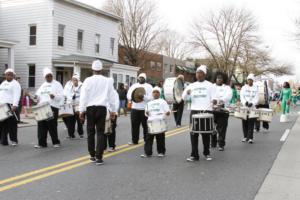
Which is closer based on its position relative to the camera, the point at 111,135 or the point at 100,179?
the point at 100,179

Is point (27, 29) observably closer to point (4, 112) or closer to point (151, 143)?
point (4, 112)

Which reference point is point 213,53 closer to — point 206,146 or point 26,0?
point 26,0

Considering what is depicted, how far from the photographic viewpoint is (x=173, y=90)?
16.5 m

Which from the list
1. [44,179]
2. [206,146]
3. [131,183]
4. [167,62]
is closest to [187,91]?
[206,146]

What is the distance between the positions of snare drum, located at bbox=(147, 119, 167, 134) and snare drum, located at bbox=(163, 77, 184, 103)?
7.10 m

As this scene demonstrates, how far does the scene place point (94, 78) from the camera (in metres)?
8.07

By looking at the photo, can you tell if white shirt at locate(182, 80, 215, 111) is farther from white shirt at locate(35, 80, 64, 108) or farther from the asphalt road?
white shirt at locate(35, 80, 64, 108)

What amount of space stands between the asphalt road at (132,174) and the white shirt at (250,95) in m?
1.33

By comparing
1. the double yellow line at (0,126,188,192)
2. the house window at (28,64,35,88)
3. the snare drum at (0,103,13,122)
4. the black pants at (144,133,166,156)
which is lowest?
the double yellow line at (0,126,188,192)

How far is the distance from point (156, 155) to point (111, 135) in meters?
1.22

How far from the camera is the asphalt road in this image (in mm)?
5879

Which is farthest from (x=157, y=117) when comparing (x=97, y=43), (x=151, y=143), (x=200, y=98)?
(x=97, y=43)

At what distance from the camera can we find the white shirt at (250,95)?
36.9 ft

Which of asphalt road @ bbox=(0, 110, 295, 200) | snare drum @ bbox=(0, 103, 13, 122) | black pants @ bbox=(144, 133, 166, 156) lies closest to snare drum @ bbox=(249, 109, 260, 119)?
asphalt road @ bbox=(0, 110, 295, 200)
